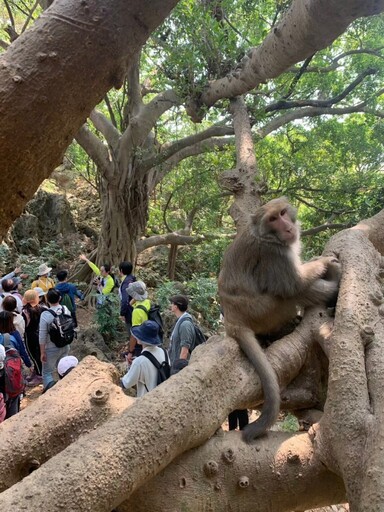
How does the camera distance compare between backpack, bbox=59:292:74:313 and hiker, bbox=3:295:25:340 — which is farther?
backpack, bbox=59:292:74:313

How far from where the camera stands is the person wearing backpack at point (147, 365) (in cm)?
402

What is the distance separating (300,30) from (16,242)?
1107 cm

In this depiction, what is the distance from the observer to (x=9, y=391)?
423 cm

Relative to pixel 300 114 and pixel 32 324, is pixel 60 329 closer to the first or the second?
pixel 32 324

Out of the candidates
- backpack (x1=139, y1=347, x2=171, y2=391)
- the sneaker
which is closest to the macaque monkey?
backpack (x1=139, y1=347, x2=171, y2=391)

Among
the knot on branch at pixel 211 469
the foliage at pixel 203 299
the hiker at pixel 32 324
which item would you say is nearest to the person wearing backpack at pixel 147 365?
the hiker at pixel 32 324

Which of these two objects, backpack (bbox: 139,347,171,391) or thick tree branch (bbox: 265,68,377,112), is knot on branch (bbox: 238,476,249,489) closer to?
backpack (bbox: 139,347,171,391)

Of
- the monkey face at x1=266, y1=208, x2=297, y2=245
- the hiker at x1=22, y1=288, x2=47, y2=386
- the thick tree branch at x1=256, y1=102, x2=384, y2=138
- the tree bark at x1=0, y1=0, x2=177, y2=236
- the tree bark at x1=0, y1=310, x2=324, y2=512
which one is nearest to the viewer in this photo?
the tree bark at x1=0, y1=0, x2=177, y2=236

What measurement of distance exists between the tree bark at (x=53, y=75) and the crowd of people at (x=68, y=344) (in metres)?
3.10

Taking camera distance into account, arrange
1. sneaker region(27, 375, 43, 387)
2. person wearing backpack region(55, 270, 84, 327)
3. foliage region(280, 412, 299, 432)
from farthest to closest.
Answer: person wearing backpack region(55, 270, 84, 327) < sneaker region(27, 375, 43, 387) < foliage region(280, 412, 299, 432)

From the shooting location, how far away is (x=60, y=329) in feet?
17.2

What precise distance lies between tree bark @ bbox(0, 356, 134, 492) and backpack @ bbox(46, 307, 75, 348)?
319 cm

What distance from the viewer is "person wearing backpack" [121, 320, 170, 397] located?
402 centimetres

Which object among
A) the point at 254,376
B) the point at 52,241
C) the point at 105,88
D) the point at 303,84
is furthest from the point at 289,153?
the point at 105,88
